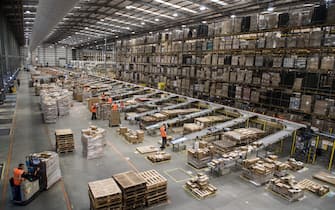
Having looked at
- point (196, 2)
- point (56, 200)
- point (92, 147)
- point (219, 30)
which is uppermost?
point (196, 2)

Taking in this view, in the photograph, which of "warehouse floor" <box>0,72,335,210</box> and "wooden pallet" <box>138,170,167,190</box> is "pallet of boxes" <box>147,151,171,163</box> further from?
"wooden pallet" <box>138,170,167,190</box>

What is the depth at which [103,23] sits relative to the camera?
31750 millimetres

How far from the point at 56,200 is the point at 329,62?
1292 cm

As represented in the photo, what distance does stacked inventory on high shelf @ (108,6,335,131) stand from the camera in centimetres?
1197

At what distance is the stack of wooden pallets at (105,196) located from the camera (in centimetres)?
589

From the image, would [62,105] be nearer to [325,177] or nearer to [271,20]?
[271,20]

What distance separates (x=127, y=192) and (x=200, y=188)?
8.18ft

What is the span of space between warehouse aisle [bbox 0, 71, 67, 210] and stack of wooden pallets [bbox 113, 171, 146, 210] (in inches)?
68.1

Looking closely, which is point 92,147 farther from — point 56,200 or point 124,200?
point 124,200

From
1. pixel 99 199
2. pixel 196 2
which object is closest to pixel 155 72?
pixel 196 2

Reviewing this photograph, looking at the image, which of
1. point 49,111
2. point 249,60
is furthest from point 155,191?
point 249,60

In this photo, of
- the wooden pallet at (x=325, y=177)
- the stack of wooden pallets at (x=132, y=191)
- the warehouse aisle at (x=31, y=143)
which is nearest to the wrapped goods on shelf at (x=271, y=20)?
the wooden pallet at (x=325, y=177)

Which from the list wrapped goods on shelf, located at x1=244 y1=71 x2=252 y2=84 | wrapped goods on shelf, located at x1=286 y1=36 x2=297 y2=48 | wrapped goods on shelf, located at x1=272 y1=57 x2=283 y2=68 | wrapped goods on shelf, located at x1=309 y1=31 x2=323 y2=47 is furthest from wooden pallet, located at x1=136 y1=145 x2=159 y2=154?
wrapped goods on shelf, located at x1=309 y1=31 x2=323 y2=47

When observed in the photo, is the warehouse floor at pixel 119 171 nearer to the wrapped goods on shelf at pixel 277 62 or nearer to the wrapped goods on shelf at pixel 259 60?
the wrapped goods on shelf at pixel 277 62
